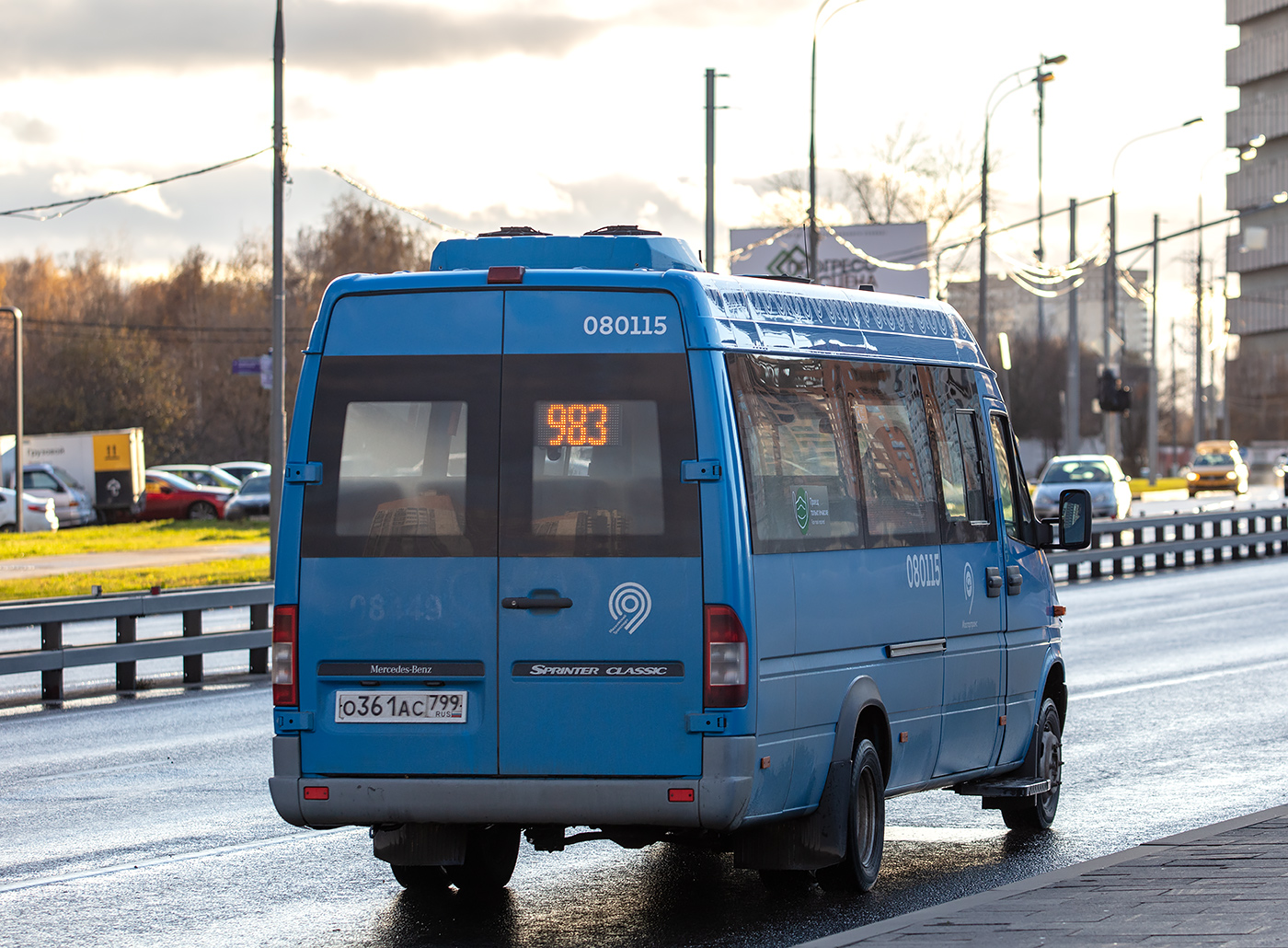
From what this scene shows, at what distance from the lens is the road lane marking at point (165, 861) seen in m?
7.91

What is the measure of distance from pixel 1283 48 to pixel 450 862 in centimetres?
10674

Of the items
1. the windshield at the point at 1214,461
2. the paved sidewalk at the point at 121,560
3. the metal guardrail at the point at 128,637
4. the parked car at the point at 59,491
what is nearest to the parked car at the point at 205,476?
the parked car at the point at 59,491

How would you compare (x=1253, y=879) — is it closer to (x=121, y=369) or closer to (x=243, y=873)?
(x=243, y=873)

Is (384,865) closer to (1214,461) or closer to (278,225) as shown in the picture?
(278,225)

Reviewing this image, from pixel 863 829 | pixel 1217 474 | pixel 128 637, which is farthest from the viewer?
pixel 1217 474

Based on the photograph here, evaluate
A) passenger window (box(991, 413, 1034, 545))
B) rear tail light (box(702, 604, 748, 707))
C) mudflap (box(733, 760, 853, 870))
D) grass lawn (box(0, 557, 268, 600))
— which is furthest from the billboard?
rear tail light (box(702, 604, 748, 707))

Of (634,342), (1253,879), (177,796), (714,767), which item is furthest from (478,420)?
(177,796)

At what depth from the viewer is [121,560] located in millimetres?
33906

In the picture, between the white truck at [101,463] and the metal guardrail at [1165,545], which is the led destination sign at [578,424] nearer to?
the metal guardrail at [1165,545]

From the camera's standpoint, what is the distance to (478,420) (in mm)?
6910

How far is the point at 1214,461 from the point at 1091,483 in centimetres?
3192

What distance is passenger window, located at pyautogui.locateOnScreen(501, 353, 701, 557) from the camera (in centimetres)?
671

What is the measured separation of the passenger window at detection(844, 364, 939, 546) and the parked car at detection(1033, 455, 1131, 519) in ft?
109

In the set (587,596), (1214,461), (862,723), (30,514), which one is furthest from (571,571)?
(1214,461)
